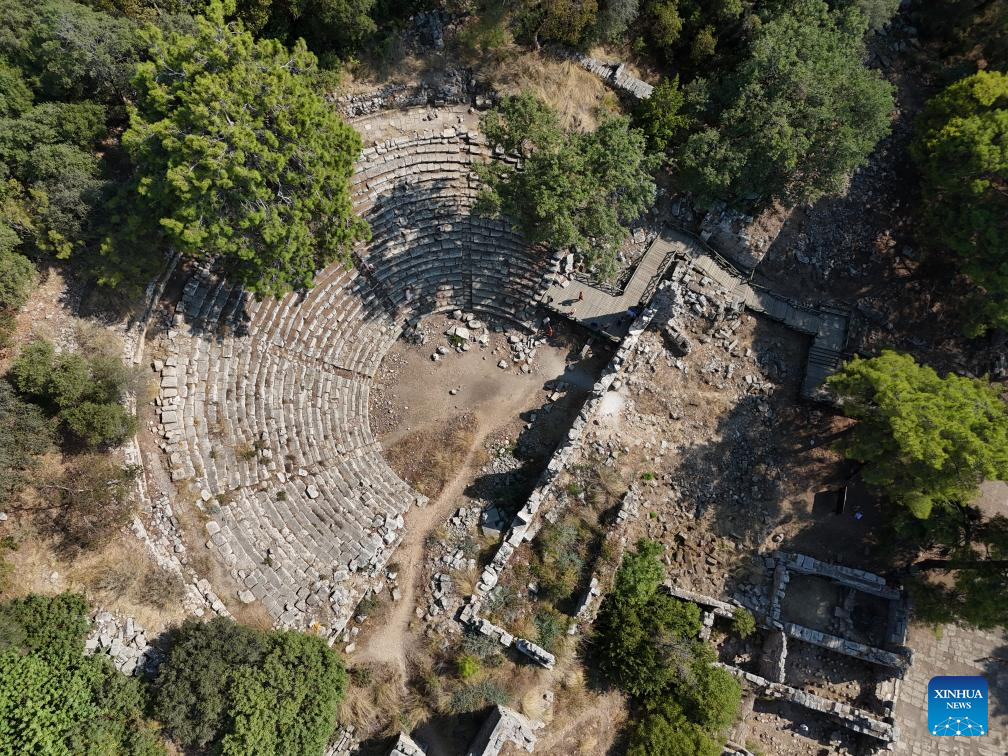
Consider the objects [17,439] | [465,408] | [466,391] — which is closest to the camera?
[17,439]

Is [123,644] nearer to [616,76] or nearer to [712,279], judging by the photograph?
[712,279]

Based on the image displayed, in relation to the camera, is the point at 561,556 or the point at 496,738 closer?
the point at 496,738

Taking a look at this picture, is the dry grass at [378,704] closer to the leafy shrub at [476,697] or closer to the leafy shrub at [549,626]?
the leafy shrub at [476,697]

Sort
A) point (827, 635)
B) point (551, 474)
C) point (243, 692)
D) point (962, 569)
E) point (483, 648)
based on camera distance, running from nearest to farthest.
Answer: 1. point (243, 692)
2. point (483, 648)
3. point (962, 569)
4. point (827, 635)
5. point (551, 474)

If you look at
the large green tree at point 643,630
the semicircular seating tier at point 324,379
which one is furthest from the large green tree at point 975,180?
the large green tree at point 643,630

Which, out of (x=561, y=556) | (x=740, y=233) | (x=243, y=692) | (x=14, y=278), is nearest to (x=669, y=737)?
(x=561, y=556)
